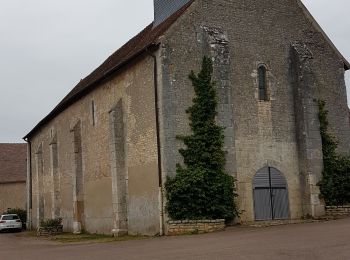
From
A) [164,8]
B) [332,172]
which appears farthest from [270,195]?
[164,8]

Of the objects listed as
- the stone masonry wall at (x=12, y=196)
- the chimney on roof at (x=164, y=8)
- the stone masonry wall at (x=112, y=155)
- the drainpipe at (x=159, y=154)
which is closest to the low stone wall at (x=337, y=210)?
the drainpipe at (x=159, y=154)

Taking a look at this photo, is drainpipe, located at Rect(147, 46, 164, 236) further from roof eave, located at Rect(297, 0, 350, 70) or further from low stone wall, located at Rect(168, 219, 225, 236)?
roof eave, located at Rect(297, 0, 350, 70)

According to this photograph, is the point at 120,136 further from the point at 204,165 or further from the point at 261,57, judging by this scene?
the point at 261,57

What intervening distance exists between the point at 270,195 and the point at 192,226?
460cm

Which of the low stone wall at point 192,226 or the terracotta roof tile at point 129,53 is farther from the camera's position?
the terracotta roof tile at point 129,53

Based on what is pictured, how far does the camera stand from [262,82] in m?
23.1

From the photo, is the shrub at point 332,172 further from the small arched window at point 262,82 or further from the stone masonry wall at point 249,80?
the small arched window at point 262,82

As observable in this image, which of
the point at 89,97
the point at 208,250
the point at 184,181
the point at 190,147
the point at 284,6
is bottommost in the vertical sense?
the point at 208,250

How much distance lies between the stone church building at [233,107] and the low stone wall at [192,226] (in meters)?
0.51

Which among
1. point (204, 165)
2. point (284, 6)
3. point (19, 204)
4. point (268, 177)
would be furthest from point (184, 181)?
point (19, 204)

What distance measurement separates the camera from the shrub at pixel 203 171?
19.6 meters

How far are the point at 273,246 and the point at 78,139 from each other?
59.6 ft

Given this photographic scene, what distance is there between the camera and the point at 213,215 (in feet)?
65.1

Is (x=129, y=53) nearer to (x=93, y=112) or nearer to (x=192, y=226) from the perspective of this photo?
(x=93, y=112)
